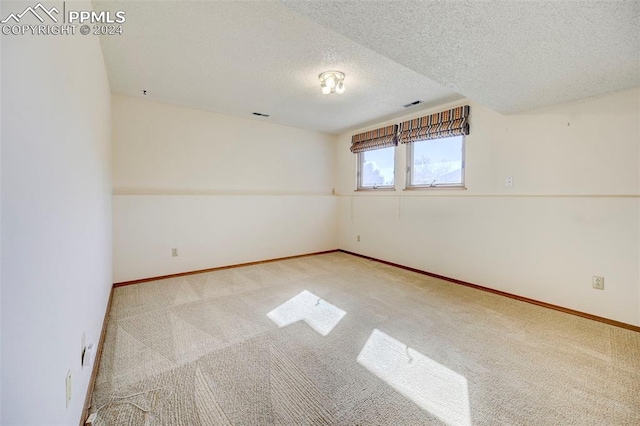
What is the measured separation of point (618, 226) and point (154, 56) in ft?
14.2

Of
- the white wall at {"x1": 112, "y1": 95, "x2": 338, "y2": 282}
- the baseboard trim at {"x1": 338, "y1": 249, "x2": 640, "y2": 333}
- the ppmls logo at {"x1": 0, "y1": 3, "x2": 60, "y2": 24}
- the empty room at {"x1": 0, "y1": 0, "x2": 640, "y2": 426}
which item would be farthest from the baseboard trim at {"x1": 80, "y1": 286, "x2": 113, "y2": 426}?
the baseboard trim at {"x1": 338, "y1": 249, "x2": 640, "y2": 333}

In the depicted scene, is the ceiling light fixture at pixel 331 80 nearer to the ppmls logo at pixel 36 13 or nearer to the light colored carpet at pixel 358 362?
the ppmls logo at pixel 36 13

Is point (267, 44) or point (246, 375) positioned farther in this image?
point (267, 44)

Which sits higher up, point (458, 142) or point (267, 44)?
point (267, 44)

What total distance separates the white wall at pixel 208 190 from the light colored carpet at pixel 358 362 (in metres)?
0.86

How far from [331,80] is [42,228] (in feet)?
8.06

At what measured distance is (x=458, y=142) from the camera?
347cm

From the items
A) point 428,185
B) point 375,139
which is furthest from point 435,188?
point 375,139

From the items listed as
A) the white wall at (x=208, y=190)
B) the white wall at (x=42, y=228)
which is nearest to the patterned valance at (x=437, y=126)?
the white wall at (x=208, y=190)

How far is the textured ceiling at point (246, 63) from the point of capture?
180 cm

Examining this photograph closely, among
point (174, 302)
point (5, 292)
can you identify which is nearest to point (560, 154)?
point (5, 292)

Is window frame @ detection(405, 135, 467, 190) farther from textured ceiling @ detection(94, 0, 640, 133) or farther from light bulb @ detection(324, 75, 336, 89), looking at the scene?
light bulb @ detection(324, 75, 336, 89)

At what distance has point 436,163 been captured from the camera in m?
3.75

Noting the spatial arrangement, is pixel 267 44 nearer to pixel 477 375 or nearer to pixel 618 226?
pixel 477 375
